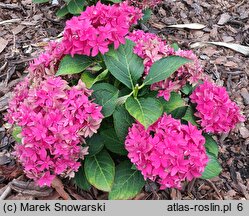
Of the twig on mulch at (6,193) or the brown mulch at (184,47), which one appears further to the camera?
the brown mulch at (184,47)

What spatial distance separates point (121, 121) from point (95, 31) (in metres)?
0.45

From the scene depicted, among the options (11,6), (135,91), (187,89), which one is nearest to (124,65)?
(135,91)

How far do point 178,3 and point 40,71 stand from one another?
2058mm

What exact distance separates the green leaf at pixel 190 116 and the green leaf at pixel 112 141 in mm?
358

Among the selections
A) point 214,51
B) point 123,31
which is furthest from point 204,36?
point 123,31

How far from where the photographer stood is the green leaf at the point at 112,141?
2.18 m

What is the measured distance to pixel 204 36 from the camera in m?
3.64

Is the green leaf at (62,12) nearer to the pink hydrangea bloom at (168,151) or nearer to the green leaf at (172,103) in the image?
the green leaf at (172,103)

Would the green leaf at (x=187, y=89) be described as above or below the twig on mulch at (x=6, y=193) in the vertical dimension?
above

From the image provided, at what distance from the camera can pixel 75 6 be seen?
131 inches

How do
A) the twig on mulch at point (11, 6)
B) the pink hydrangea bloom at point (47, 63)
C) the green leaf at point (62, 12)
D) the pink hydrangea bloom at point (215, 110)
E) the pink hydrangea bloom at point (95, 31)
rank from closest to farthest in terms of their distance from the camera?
the pink hydrangea bloom at point (95, 31) < the pink hydrangea bloom at point (215, 110) < the pink hydrangea bloom at point (47, 63) < the green leaf at point (62, 12) < the twig on mulch at point (11, 6)

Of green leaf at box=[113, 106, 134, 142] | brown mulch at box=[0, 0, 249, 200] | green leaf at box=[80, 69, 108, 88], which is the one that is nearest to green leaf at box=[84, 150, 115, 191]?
green leaf at box=[113, 106, 134, 142]

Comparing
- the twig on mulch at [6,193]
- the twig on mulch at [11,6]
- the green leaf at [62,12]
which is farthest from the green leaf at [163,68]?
the twig on mulch at [11,6]

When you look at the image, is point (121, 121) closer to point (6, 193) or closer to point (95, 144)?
point (95, 144)
